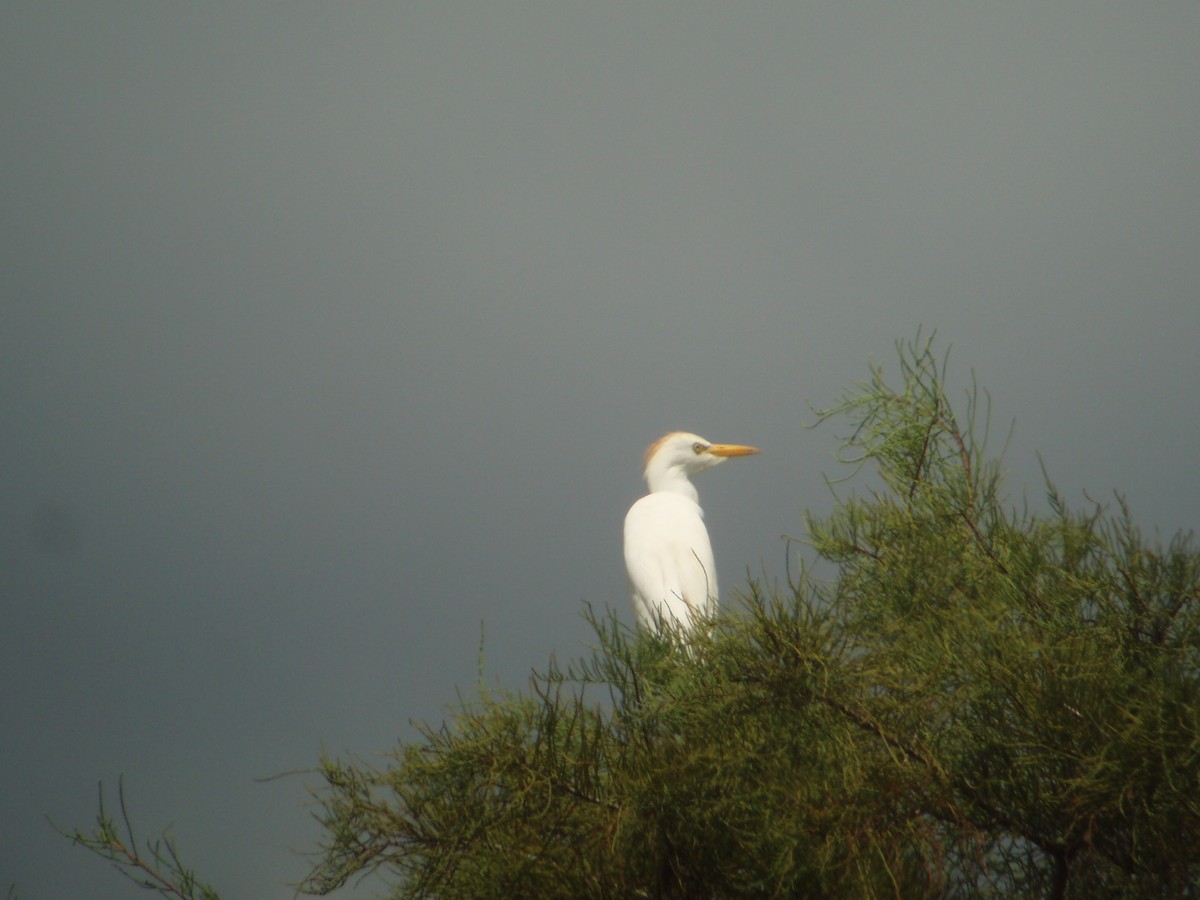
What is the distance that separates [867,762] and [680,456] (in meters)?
1.60

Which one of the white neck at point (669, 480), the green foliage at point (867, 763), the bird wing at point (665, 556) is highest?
the white neck at point (669, 480)

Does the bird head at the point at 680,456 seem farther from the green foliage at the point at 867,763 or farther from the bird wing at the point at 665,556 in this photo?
the green foliage at the point at 867,763

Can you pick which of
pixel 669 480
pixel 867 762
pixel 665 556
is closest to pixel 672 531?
pixel 665 556

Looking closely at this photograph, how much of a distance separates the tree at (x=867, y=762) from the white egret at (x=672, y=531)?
92 cm

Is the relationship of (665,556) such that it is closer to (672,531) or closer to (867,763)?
(672,531)

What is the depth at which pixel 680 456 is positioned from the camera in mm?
2297

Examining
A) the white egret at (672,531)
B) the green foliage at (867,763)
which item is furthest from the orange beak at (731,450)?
the green foliage at (867,763)

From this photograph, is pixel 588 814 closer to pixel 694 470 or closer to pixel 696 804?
pixel 696 804

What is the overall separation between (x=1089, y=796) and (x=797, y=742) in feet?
0.69

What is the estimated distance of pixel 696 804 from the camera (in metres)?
0.73

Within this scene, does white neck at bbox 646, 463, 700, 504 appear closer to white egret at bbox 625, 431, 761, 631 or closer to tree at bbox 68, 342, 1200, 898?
white egret at bbox 625, 431, 761, 631

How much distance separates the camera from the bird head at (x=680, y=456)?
2.29 m

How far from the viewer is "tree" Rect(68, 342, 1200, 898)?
0.69 metres

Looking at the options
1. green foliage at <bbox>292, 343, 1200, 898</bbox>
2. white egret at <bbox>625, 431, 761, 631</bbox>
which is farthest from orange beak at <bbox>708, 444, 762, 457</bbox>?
green foliage at <bbox>292, 343, 1200, 898</bbox>
